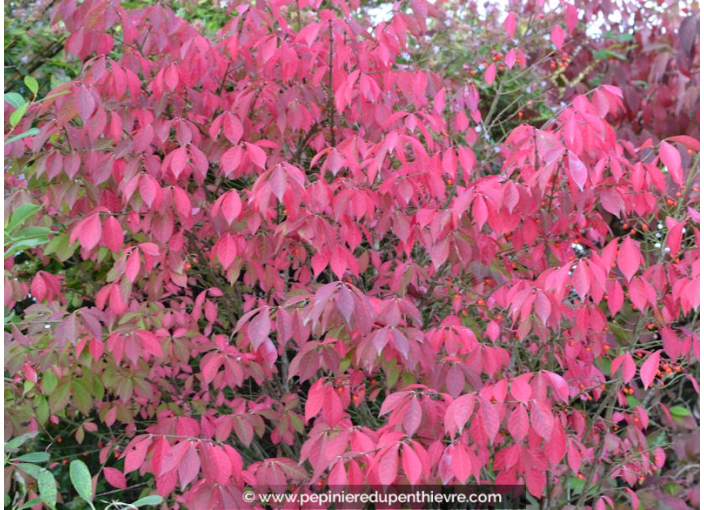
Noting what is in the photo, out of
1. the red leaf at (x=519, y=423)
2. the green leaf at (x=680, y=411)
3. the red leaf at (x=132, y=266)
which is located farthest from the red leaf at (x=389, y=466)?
the green leaf at (x=680, y=411)

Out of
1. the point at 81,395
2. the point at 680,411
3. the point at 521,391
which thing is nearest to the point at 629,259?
the point at 521,391

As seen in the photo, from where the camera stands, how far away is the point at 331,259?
166 cm

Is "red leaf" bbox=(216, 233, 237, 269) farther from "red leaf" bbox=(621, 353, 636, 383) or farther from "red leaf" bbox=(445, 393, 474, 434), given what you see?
"red leaf" bbox=(621, 353, 636, 383)

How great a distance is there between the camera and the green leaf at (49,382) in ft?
5.84

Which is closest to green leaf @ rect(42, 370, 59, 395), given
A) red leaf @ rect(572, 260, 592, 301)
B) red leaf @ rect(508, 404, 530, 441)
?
red leaf @ rect(508, 404, 530, 441)

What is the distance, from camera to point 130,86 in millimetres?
1817

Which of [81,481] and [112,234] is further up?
[112,234]

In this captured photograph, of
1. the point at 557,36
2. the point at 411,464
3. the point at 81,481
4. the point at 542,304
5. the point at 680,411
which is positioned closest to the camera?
the point at 81,481

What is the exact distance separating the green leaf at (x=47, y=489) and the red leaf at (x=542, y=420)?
37.3 inches

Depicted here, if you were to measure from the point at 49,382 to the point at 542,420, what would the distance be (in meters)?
1.29

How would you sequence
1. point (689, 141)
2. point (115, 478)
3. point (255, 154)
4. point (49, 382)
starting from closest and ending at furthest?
point (689, 141), point (255, 154), point (49, 382), point (115, 478)

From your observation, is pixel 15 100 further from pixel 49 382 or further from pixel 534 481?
pixel 534 481

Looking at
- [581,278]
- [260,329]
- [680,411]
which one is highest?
[581,278]

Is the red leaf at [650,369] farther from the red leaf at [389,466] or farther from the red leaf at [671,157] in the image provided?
the red leaf at [389,466]
